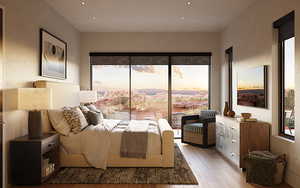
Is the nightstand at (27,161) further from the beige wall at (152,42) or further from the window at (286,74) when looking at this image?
the beige wall at (152,42)

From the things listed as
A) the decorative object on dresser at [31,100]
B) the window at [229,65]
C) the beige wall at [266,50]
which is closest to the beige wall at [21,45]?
the decorative object on dresser at [31,100]

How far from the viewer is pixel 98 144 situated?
12.5 feet

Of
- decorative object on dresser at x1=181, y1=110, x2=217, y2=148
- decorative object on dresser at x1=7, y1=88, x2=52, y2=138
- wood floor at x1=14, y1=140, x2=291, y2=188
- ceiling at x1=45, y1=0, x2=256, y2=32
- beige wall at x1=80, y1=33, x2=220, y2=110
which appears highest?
ceiling at x1=45, y1=0, x2=256, y2=32

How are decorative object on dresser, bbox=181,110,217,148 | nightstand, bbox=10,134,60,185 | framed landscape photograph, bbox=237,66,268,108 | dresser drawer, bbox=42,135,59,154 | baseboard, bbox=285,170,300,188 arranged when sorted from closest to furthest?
baseboard, bbox=285,170,300,188, nightstand, bbox=10,134,60,185, dresser drawer, bbox=42,135,59,154, framed landscape photograph, bbox=237,66,268,108, decorative object on dresser, bbox=181,110,217,148

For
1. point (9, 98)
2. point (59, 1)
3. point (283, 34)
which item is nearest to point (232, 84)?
point (283, 34)

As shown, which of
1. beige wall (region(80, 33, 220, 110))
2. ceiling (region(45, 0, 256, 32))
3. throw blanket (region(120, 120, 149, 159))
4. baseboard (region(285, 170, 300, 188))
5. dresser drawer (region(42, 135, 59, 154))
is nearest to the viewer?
baseboard (region(285, 170, 300, 188))

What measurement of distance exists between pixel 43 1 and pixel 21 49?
1234 mm

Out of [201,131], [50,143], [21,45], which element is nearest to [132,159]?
[50,143]

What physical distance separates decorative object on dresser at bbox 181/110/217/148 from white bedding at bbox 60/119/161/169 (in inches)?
71.6

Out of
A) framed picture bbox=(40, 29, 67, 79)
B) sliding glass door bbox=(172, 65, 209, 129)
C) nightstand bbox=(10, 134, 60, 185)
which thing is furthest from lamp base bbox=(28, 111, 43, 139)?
sliding glass door bbox=(172, 65, 209, 129)

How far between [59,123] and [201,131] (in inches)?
121

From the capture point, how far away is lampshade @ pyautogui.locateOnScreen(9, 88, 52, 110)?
3150 mm

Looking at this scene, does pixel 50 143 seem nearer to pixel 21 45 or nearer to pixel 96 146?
pixel 96 146

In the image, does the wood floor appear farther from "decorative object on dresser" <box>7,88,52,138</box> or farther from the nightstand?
"decorative object on dresser" <box>7,88,52,138</box>
